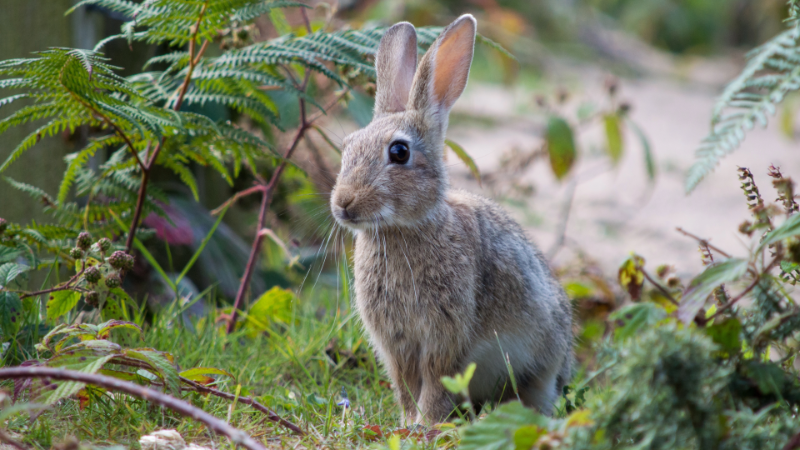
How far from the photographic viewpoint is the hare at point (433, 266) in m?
3.06

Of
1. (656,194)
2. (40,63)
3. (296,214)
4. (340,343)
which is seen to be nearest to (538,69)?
(656,194)

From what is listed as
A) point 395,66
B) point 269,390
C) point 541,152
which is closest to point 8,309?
point 269,390

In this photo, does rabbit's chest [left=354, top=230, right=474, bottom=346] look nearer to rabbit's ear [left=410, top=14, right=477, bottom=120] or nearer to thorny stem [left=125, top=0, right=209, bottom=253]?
rabbit's ear [left=410, top=14, right=477, bottom=120]

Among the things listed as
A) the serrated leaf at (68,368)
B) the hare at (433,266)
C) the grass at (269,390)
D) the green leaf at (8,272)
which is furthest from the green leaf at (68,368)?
the hare at (433,266)

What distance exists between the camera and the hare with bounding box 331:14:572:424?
10.0 feet

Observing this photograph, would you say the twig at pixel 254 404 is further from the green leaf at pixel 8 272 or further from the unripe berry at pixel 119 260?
the green leaf at pixel 8 272

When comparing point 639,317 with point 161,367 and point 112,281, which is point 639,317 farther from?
point 112,281

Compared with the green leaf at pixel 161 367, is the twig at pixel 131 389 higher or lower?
higher

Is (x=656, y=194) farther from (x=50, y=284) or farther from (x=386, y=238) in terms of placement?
(x=50, y=284)

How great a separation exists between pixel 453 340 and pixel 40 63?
2066mm

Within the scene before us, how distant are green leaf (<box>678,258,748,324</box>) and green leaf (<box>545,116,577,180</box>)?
10.5ft

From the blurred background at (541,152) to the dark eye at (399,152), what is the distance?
1.59ft

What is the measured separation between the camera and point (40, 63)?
265 centimetres

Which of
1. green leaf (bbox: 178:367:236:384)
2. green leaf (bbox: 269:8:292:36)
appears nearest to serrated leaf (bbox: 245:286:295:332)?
green leaf (bbox: 178:367:236:384)
